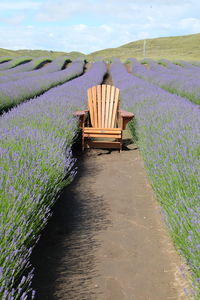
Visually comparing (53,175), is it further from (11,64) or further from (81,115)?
(11,64)

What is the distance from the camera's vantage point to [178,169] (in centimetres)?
301

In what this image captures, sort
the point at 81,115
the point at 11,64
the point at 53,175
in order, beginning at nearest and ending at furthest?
the point at 53,175
the point at 81,115
the point at 11,64

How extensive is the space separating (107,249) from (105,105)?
4.13 metres

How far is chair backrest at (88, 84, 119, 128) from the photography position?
6.73 meters

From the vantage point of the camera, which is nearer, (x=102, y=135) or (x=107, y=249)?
(x=107, y=249)

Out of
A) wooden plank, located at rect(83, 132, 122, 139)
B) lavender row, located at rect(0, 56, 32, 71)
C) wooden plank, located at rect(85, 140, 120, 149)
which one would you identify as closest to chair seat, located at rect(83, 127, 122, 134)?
wooden plank, located at rect(83, 132, 122, 139)

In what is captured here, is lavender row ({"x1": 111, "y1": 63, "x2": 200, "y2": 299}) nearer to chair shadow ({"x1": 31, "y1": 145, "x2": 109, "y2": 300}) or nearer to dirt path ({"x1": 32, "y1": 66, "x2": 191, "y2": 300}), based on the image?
dirt path ({"x1": 32, "y1": 66, "x2": 191, "y2": 300})

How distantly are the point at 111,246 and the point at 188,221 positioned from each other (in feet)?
3.57

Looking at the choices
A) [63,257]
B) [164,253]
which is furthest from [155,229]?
[63,257]

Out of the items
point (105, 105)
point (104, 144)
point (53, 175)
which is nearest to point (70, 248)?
point (53, 175)

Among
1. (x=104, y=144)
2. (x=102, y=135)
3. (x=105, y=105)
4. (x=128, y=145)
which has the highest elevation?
(x=105, y=105)

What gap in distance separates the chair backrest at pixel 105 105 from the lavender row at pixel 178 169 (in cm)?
124

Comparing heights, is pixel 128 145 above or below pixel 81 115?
below

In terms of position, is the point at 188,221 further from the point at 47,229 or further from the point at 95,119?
the point at 95,119
